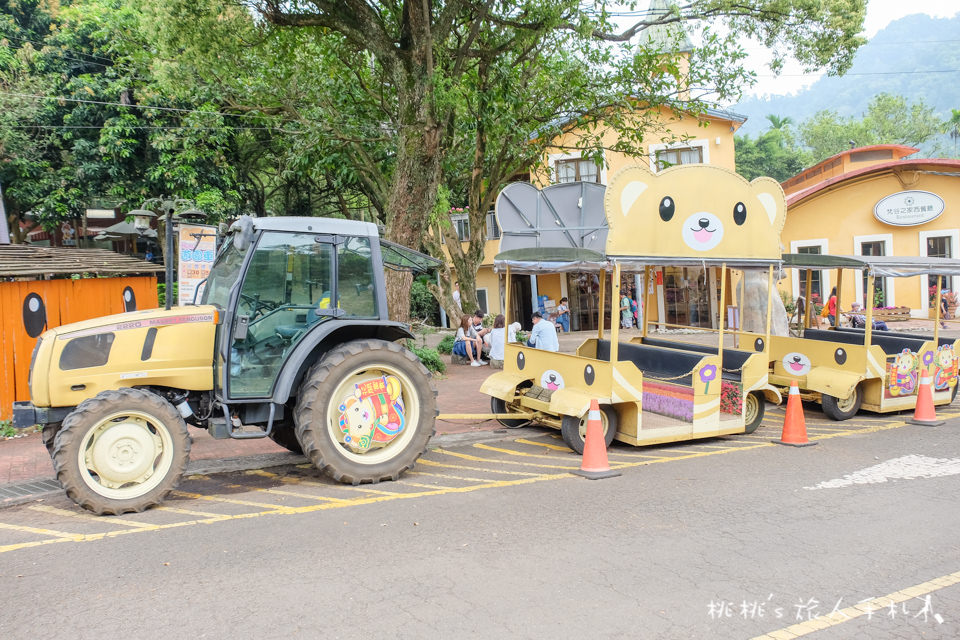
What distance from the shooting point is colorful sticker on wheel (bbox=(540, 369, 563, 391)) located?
8.36 m

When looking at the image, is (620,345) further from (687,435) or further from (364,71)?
(364,71)

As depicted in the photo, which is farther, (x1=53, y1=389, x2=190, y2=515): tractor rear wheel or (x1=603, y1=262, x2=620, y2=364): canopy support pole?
(x1=603, y1=262, x2=620, y2=364): canopy support pole

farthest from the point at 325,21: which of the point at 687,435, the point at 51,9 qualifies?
the point at 51,9

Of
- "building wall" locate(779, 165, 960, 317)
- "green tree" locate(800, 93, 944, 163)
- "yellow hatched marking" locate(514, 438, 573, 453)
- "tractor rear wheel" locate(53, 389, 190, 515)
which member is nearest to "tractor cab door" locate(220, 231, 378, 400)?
"tractor rear wheel" locate(53, 389, 190, 515)

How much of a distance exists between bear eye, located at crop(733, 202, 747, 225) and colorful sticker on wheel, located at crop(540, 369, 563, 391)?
285 centimetres

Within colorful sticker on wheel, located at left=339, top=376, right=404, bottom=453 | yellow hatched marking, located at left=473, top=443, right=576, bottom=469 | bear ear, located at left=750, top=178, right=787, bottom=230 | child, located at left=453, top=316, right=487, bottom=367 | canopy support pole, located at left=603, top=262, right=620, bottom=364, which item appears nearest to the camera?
colorful sticker on wheel, located at left=339, top=376, right=404, bottom=453

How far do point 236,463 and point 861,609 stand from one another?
609 centimetres

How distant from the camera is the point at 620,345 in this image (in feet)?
33.8

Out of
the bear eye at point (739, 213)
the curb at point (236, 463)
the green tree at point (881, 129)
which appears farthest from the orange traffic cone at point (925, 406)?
the green tree at point (881, 129)

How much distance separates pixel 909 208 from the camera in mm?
23484

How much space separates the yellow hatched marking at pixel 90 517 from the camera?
18.1ft

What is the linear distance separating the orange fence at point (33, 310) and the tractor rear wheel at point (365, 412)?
550 cm

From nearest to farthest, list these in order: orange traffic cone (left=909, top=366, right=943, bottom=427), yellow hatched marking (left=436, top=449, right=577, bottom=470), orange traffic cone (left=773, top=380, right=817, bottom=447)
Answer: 1. yellow hatched marking (left=436, top=449, right=577, bottom=470)
2. orange traffic cone (left=773, top=380, right=817, bottom=447)
3. orange traffic cone (left=909, top=366, right=943, bottom=427)

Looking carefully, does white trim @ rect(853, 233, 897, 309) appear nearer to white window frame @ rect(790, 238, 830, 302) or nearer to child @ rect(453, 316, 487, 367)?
white window frame @ rect(790, 238, 830, 302)
